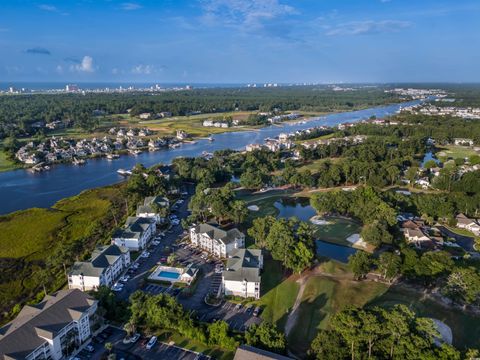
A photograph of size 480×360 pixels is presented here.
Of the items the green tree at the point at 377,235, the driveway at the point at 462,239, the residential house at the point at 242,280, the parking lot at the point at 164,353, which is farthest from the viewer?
the driveway at the point at 462,239

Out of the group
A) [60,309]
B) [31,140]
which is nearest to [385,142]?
[60,309]

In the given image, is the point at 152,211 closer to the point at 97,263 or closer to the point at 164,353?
the point at 97,263

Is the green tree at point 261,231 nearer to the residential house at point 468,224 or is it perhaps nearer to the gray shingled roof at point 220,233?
the gray shingled roof at point 220,233

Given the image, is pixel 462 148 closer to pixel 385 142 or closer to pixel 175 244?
pixel 385 142

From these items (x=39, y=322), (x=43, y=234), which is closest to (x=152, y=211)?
(x=43, y=234)

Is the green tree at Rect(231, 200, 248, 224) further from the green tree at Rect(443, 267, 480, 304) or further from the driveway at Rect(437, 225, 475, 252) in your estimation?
the driveway at Rect(437, 225, 475, 252)

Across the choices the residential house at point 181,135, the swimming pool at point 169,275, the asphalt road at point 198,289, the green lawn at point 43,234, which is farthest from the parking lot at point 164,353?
the residential house at point 181,135

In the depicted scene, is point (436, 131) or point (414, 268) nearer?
point (414, 268)
